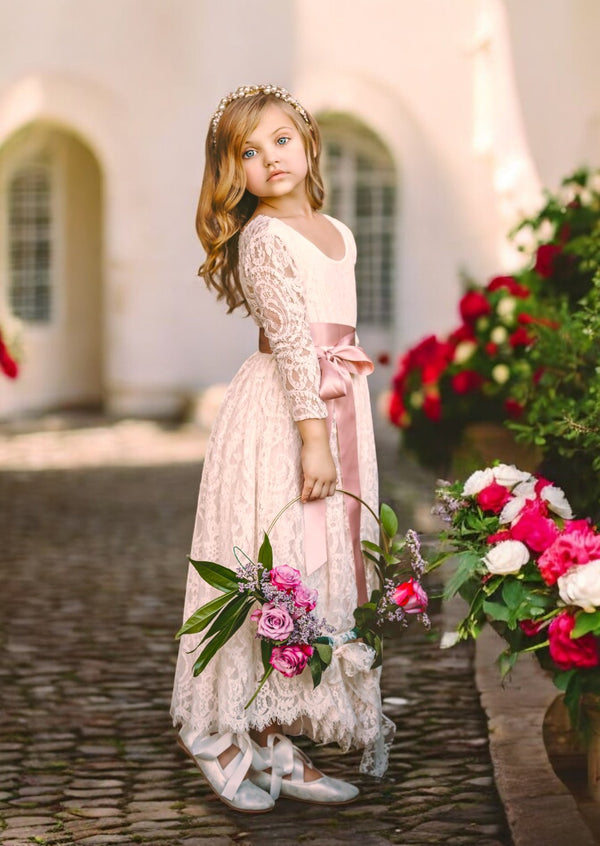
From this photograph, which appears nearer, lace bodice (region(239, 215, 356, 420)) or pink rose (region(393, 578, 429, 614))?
pink rose (region(393, 578, 429, 614))

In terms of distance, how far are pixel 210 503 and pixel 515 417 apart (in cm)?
282

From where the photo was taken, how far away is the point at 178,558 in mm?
6375

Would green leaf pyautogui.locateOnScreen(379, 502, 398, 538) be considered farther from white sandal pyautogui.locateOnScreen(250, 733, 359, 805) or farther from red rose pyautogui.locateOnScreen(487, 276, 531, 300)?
red rose pyautogui.locateOnScreen(487, 276, 531, 300)

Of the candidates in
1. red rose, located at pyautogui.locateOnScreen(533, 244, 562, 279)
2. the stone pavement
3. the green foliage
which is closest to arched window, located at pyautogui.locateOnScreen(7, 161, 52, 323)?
the stone pavement

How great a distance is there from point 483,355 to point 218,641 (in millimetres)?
3729

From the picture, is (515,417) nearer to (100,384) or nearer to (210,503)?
(210,503)

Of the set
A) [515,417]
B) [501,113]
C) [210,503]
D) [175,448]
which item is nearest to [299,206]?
[210,503]

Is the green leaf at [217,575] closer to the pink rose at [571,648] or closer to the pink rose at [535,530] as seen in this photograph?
the pink rose at [535,530]

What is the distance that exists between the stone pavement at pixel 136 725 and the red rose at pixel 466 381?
85 cm

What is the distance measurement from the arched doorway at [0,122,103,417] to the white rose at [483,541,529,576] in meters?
10.4

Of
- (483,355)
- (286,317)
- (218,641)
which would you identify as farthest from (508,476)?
(483,355)

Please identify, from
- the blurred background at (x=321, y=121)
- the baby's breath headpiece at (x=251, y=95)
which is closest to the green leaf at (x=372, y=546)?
the baby's breath headpiece at (x=251, y=95)

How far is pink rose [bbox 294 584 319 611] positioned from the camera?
9.70 feet

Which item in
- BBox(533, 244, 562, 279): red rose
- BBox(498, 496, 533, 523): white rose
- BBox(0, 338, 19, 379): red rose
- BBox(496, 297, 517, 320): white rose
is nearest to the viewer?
BBox(498, 496, 533, 523): white rose
